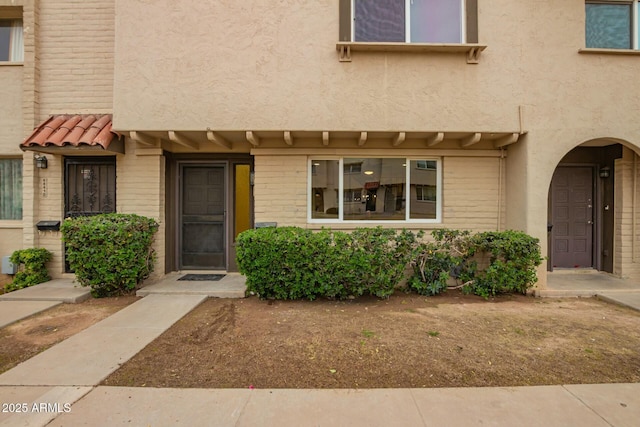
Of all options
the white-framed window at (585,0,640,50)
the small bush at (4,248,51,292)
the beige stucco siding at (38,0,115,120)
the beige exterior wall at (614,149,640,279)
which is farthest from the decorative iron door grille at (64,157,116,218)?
the beige exterior wall at (614,149,640,279)

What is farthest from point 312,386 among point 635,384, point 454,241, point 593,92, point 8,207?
point 8,207

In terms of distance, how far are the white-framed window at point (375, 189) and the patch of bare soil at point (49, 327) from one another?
3.84 metres

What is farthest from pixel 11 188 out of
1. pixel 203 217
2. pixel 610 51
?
pixel 610 51

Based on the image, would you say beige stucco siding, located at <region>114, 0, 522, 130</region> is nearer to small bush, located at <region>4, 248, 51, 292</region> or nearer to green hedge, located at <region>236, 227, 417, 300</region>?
green hedge, located at <region>236, 227, 417, 300</region>

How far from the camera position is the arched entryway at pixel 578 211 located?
6.89 metres

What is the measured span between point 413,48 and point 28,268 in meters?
8.28

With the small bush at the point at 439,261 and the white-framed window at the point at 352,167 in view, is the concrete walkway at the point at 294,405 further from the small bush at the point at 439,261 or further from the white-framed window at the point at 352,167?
the white-framed window at the point at 352,167

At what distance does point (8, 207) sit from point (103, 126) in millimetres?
3205

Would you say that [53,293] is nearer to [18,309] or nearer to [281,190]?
[18,309]

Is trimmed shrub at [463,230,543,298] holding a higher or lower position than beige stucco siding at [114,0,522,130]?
lower

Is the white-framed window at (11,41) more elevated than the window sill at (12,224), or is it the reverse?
the white-framed window at (11,41)

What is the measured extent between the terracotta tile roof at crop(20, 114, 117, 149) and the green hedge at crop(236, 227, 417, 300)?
3216 mm

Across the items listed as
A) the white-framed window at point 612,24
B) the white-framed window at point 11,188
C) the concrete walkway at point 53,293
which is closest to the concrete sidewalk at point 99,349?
the concrete walkway at point 53,293

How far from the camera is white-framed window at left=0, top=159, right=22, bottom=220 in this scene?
22.4 feet
